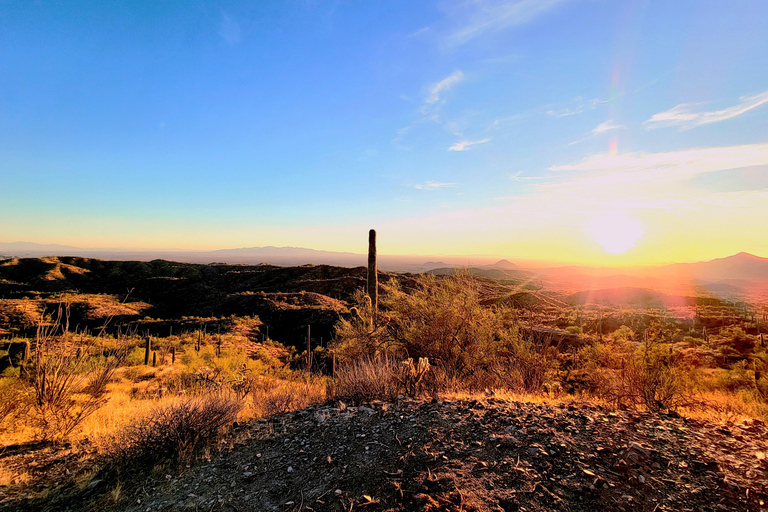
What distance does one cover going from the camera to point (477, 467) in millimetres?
3445

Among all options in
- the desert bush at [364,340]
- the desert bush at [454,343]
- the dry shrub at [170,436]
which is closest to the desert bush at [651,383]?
the desert bush at [454,343]

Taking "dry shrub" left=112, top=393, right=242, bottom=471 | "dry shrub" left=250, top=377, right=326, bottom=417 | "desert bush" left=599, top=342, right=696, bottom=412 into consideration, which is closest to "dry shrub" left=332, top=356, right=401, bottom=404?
→ "dry shrub" left=250, top=377, right=326, bottom=417

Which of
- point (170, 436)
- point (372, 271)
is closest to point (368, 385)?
point (170, 436)

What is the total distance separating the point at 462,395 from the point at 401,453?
2577mm

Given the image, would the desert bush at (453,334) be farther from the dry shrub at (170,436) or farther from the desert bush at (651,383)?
the dry shrub at (170,436)

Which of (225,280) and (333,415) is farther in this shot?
(225,280)

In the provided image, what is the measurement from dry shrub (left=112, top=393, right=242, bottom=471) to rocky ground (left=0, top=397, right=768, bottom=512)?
1.16 ft

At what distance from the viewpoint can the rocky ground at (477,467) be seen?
9.82 ft

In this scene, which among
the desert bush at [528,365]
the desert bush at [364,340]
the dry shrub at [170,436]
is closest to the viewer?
the dry shrub at [170,436]

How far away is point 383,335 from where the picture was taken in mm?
9820

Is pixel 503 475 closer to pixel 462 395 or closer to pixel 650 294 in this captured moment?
pixel 462 395

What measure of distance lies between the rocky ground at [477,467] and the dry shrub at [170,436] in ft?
1.16

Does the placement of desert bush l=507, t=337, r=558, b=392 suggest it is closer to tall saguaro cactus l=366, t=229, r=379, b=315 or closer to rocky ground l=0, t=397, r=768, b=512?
rocky ground l=0, t=397, r=768, b=512

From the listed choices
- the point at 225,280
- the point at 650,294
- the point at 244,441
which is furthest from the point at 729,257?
the point at 244,441
